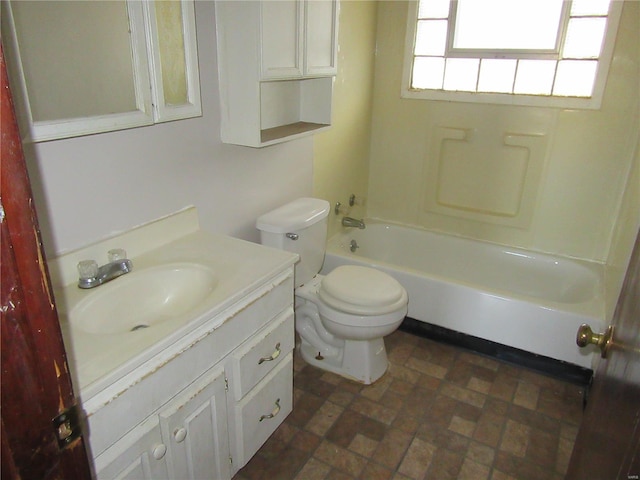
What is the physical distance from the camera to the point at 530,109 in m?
2.63

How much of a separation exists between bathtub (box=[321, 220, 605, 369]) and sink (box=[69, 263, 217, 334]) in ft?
4.17

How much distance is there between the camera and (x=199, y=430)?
54.1 inches

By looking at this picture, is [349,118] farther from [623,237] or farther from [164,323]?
[164,323]

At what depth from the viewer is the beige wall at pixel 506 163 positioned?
2488 millimetres

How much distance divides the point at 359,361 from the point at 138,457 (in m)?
1.26

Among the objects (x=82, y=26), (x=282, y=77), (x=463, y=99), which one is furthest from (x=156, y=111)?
(x=463, y=99)

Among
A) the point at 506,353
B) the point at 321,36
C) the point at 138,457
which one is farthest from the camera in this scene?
the point at 506,353

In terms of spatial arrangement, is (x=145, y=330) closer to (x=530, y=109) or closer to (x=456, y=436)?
(x=456, y=436)

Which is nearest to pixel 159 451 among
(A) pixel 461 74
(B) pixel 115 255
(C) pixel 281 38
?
(B) pixel 115 255

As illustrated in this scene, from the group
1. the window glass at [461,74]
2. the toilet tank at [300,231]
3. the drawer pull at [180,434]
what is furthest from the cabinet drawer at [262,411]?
the window glass at [461,74]

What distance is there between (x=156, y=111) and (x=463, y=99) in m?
1.95

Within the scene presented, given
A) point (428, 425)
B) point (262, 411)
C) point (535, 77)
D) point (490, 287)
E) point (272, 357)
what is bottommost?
point (428, 425)

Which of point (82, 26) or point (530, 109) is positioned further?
point (530, 109)

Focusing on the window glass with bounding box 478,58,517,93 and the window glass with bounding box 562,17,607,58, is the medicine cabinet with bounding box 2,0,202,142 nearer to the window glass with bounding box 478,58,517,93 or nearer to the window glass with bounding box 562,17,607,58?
the window glass with bounding box 478,58,517,93
